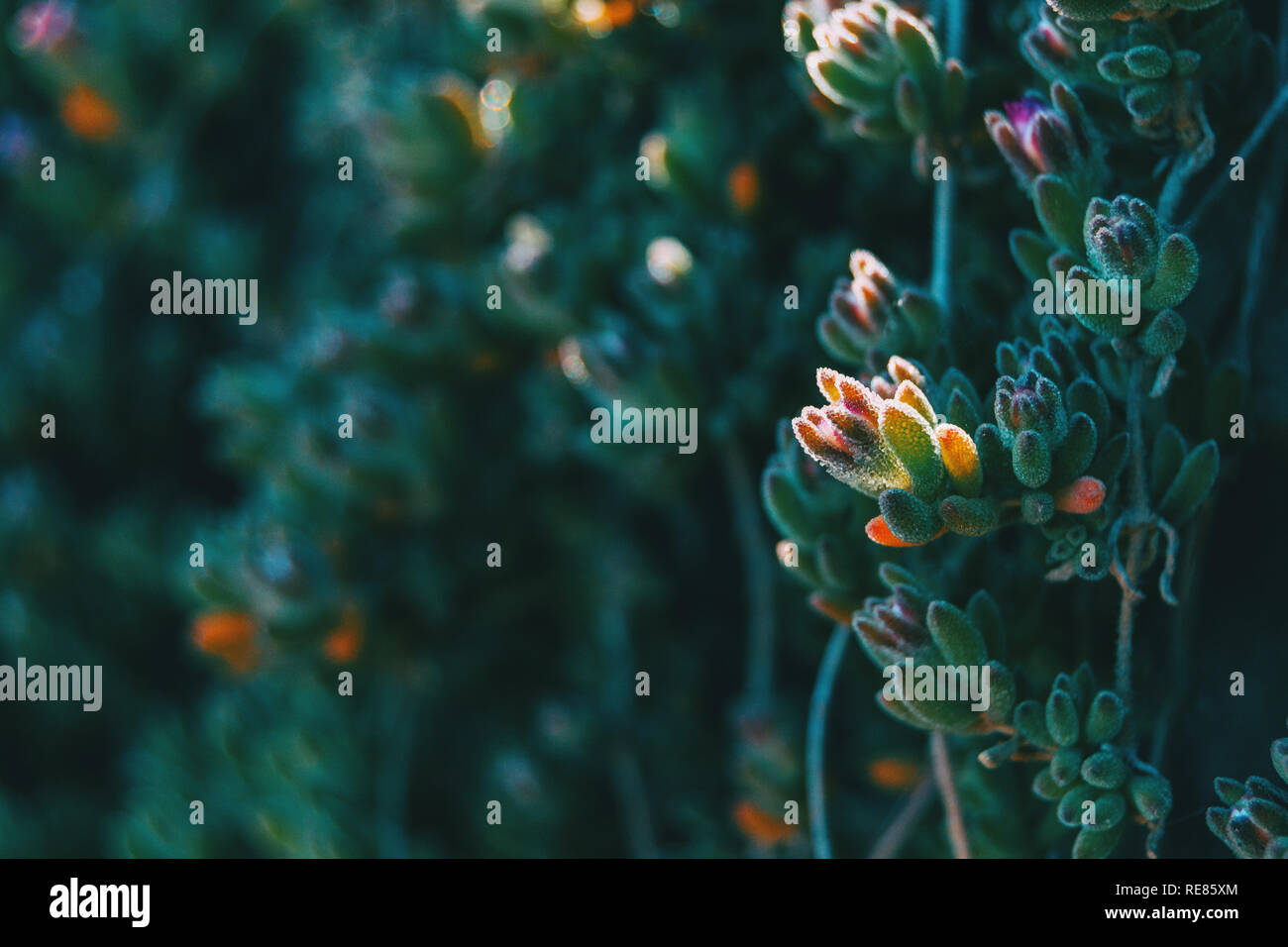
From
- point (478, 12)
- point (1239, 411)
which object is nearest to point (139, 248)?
point (478, 12)

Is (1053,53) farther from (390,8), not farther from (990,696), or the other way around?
(390,8)

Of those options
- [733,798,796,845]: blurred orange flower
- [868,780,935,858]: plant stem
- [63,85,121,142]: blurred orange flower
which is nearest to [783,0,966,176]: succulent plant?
[868,780,935,858]: plant stem

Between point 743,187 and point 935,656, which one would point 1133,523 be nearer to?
point 935,656

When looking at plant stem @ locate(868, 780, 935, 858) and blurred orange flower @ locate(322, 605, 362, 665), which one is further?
blurred orange flower @ locate(322, 605, 362, 665)

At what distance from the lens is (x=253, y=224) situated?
2.58 m

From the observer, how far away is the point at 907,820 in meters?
1.33

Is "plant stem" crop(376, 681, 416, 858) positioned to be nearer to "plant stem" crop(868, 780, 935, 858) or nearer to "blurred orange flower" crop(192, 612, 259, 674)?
"blurred orange flower" crop(192, 612, 259, 674)

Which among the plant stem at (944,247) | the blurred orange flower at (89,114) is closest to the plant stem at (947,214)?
the plant stem at (944,247)

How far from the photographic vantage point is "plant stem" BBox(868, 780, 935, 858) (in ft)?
4.37

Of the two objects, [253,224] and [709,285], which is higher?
[253,224]

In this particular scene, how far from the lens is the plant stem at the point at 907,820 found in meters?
1.33

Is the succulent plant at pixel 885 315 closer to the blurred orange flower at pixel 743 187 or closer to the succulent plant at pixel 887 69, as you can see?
the succulent plant at pixel 887 69

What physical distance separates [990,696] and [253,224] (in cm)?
213
